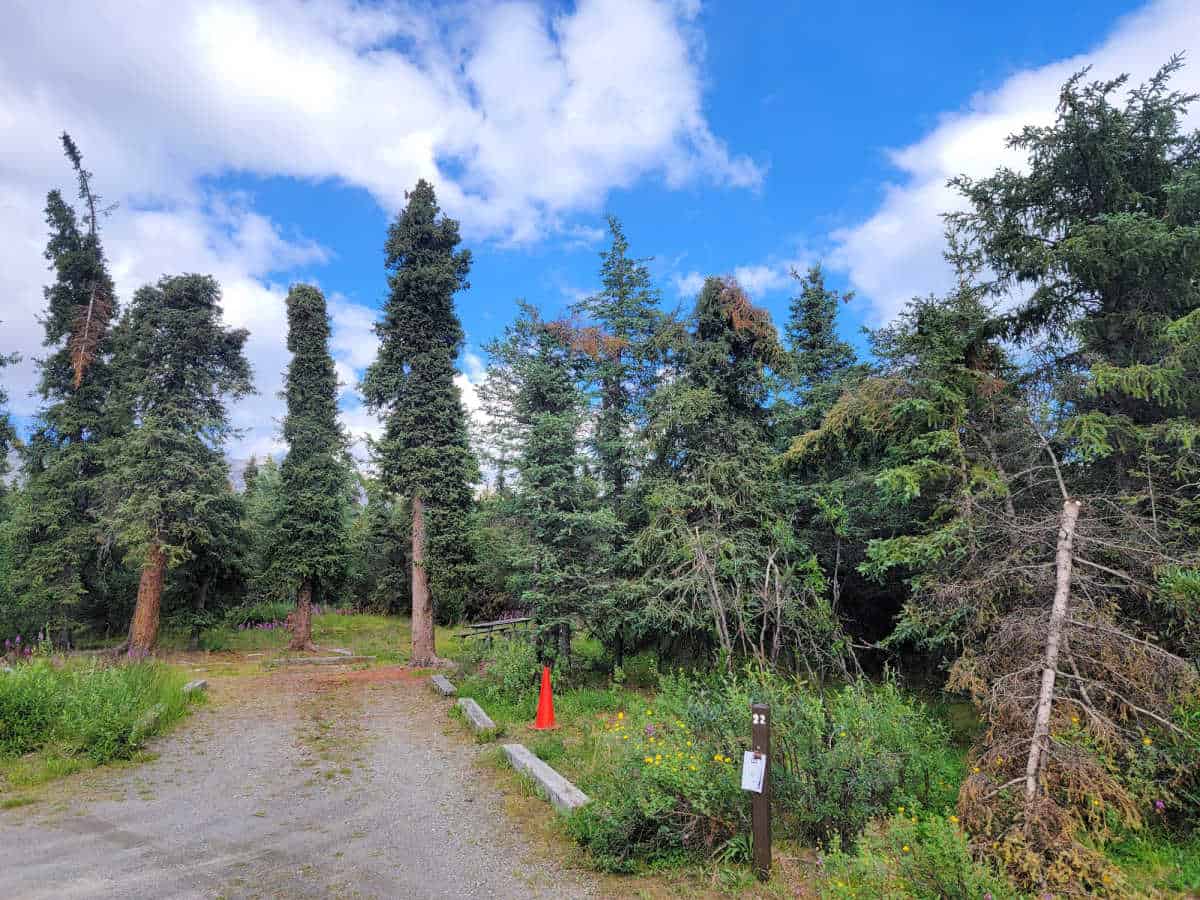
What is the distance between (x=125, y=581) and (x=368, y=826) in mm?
17858

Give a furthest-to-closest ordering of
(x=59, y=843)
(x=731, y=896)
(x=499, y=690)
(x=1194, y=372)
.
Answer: (x=499, y=690)
(x=1194, y=372)
(x=59, y=843)
(x=731, y=896)

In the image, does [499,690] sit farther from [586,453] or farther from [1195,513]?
[1195,513]

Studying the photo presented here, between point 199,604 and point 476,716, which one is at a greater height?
point 199,604

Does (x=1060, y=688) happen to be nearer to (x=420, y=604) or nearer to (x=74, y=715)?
(x=74, y=715)

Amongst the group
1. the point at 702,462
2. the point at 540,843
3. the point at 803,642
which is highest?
the point at 702,462

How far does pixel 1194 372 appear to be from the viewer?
6.26m

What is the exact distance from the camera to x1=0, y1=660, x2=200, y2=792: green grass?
6.31 meters

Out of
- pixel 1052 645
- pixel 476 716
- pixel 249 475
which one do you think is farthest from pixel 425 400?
pixel 249 475

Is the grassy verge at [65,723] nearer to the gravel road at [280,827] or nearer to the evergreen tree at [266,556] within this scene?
the gravel road at [280,827]

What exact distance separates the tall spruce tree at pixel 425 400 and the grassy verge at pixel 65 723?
22.5ft

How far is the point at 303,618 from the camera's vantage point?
17.5 m

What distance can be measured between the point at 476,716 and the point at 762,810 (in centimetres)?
597

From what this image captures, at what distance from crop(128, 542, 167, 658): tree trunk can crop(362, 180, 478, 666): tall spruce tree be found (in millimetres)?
6341

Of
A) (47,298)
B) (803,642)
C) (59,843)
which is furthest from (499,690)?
(47,298)
